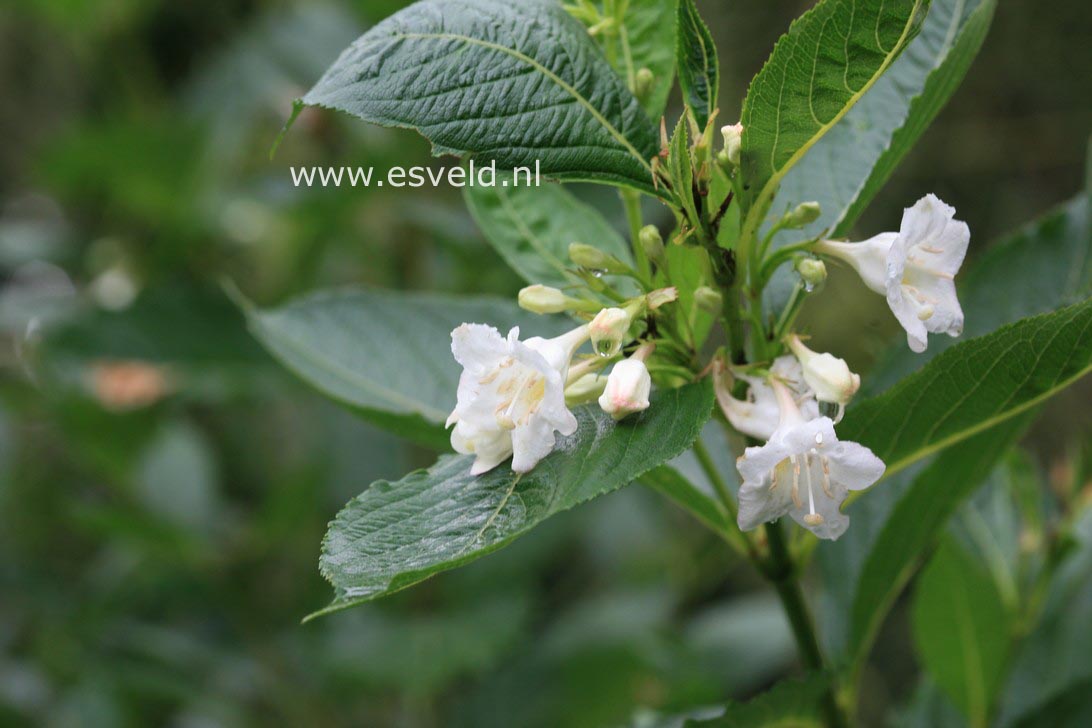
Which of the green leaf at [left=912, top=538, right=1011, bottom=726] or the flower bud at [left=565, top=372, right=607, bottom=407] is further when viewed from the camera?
the green leaf at [left=912, top=538, right=1011, bottom=726]

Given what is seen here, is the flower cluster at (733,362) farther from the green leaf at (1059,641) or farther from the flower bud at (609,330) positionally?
the green leaf at (1059,641)

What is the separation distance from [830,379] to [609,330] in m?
0.15

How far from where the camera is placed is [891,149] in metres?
0.77

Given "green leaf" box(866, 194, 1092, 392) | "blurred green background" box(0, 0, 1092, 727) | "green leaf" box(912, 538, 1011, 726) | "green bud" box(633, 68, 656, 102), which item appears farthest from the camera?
"blurred green background" box(0, 0, 1092, 727)

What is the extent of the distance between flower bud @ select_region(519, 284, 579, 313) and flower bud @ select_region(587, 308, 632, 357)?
0.23 ft

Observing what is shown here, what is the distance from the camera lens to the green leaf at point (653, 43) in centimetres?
82

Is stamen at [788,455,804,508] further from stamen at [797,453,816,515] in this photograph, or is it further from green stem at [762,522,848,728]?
green stem at [762,522,848,728]

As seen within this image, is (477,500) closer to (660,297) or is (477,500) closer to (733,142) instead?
(660,297)

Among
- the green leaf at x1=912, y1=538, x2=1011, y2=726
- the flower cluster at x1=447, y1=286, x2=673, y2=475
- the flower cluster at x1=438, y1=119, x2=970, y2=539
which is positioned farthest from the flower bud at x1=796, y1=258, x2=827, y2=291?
the green leaf at x1=912, y1=538, x2=1011, y2=726

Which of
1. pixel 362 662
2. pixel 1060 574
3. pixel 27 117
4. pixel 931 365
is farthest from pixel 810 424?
pixel 27 117

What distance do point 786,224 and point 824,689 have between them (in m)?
0.38

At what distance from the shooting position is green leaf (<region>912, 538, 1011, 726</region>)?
42.3 inches

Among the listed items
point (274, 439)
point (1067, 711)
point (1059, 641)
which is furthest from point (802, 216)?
point (274, 439)

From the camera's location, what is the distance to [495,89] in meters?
0.67
